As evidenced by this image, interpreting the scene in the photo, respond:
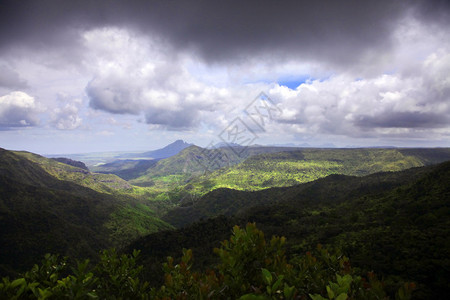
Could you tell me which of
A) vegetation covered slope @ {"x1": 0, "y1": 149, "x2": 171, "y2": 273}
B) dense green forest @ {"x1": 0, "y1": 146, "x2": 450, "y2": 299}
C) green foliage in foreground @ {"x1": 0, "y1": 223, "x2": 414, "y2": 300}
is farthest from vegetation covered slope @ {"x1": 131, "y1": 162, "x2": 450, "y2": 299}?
vegetation covered slope @ {"x1": 0, "y1": 149, "x2": 171, "y2": 273}

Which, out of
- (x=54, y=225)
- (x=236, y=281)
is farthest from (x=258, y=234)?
(x=54, y=225)

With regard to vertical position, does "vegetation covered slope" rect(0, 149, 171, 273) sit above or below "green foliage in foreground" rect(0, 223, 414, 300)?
below

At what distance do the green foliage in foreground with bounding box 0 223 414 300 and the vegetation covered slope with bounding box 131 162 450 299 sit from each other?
2533 cm

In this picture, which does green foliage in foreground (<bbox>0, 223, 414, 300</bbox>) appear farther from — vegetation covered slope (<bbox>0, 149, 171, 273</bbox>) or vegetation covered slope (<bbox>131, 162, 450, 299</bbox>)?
A: vegetation covered slope (<bbox>0, 149, 171, 273</bbox>)

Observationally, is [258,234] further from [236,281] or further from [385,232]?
[385,232]

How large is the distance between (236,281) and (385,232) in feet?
207

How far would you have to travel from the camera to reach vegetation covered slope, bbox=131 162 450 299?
3352 centimetres

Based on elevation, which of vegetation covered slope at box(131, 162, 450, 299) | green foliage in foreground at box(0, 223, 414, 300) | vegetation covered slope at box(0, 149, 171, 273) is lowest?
vegetation covered slope at box(0, 149, 171, 273)

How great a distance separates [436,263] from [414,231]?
58.1ft

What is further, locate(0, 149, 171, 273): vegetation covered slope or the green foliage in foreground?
locate(0, 149, 171, 273): vegetation covered slope

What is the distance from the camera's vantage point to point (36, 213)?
372ft

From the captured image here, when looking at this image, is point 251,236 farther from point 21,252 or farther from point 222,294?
point 21,252

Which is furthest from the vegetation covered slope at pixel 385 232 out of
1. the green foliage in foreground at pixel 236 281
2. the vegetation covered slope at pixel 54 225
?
the vegetation covered slope at pixel 54 225

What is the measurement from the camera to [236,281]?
4.86 meters
